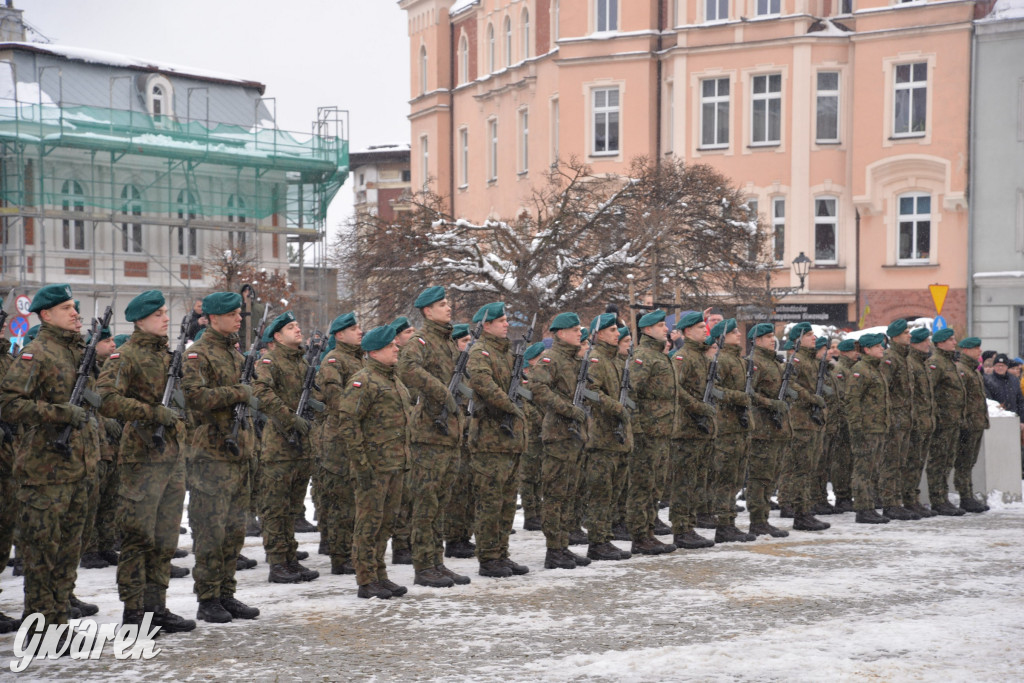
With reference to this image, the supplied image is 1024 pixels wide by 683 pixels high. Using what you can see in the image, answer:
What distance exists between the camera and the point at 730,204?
2894 centimetres

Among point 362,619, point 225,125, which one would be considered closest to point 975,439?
point 362,619

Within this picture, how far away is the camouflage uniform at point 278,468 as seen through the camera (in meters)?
9.72

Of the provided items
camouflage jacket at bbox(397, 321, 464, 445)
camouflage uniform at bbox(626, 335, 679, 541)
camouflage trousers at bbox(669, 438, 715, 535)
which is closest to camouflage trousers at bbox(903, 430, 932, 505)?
camouflage trousers at bbox(669, 438, 715, 535)

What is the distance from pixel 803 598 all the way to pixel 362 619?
→ 120 inches

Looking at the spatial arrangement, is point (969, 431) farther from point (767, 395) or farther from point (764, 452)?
point (764, 452)

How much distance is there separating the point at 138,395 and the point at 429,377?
7.50 ft

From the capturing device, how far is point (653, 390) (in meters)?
11.0

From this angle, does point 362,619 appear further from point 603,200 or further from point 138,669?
point 603,200

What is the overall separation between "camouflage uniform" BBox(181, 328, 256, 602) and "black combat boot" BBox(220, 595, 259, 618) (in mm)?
81

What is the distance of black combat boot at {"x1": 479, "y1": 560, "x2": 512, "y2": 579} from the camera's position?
32.1 ft

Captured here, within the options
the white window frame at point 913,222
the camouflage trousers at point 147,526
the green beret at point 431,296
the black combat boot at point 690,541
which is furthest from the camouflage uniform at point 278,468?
the white window frame at point 913,222

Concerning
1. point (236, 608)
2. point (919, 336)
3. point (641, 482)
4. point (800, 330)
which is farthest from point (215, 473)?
point (919, 336)

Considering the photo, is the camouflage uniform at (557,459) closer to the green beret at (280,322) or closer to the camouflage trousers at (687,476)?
the camouflage trousers at (687,476)

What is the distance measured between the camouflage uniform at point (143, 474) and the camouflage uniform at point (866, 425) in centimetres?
773
